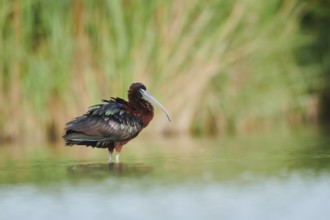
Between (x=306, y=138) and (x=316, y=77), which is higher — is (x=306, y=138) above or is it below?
below

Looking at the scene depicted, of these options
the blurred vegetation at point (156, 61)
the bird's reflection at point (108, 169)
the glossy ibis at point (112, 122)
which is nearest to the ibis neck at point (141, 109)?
the glossy ibis at point (112, 122)

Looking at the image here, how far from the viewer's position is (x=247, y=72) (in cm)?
1534

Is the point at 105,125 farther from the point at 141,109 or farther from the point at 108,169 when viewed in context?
the point at 108,169

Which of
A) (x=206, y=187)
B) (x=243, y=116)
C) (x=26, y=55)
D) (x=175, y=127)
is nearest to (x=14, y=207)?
(x=206, y=187)

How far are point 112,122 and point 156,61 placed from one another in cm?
469

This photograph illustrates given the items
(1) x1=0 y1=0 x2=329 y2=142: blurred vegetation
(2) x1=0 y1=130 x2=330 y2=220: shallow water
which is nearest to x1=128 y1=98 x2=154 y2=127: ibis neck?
(2) x1=0 y1=130 x2=330 y2=220: shallow water

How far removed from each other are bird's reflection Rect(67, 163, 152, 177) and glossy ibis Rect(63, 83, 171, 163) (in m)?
0.24

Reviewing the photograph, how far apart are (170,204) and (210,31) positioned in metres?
7.98

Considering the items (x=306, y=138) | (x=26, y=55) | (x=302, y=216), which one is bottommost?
(x=302, y=216)

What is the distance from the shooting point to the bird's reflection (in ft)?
26.8

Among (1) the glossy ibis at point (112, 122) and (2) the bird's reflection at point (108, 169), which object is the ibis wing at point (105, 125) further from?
(2) the bird's reflection at point (108, 169)

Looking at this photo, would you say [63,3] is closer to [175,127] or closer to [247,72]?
[175,127]

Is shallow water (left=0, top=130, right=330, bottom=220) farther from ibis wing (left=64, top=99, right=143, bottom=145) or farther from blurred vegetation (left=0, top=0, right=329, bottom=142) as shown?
blurred vegetation (left=0, top=0, right=329, bottom=142)

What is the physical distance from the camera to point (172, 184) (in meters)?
7.47
